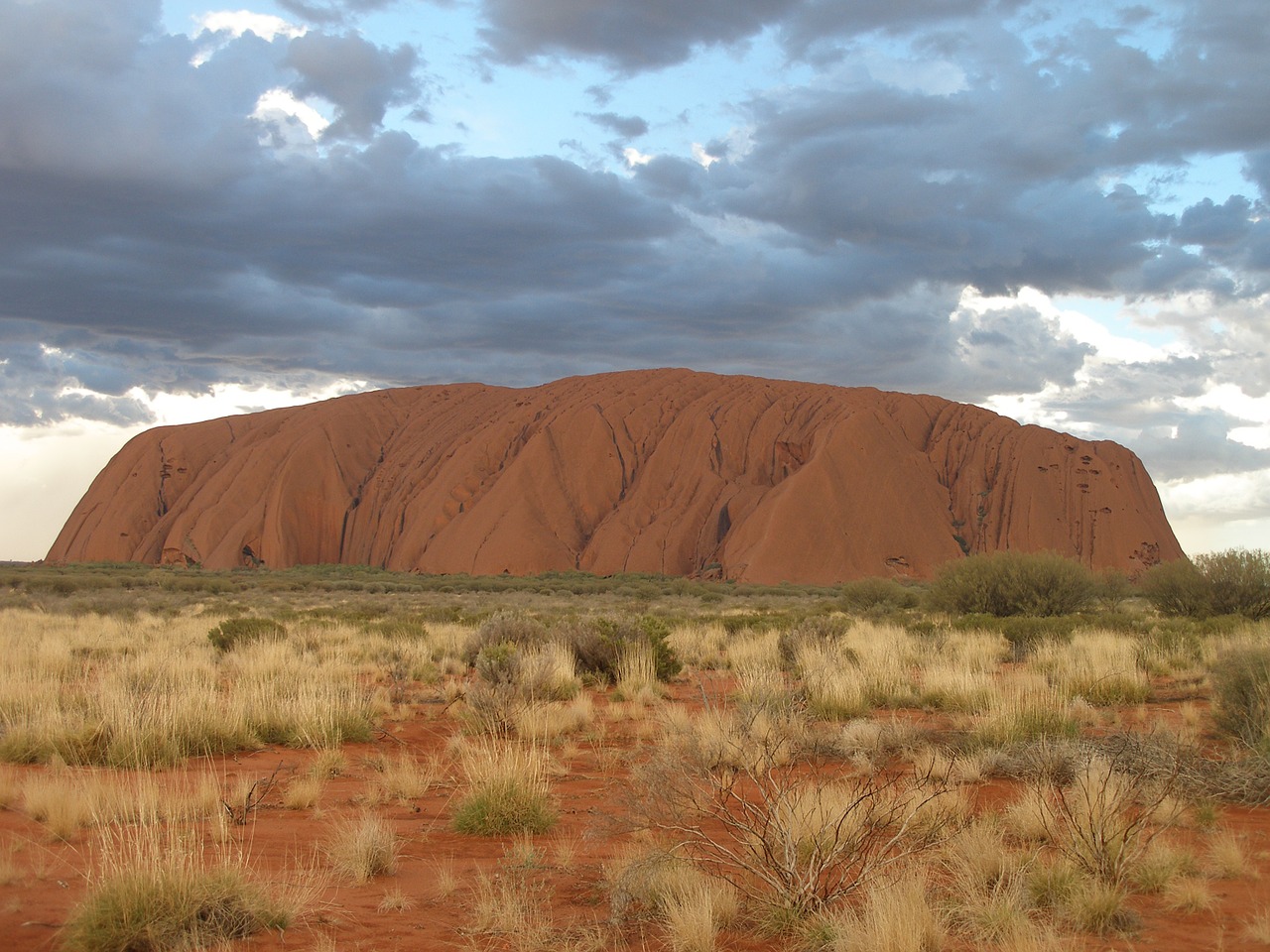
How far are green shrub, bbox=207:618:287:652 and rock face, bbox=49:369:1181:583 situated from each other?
39019 millimetres

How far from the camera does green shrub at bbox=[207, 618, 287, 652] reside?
15.8 m

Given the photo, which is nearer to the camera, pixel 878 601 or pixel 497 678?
pixel 497 678

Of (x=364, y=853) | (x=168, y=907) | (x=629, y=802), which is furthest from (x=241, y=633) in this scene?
(x=168, y=907)

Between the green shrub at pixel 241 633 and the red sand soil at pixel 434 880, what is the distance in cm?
829

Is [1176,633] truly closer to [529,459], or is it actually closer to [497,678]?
[497,678]

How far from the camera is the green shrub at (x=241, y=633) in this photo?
15836mm

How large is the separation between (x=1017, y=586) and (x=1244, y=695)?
51.0ft

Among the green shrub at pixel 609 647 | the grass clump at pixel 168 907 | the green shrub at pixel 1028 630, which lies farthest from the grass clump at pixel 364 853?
the green shrub at pixel 1028 630

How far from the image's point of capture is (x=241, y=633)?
53.9ft

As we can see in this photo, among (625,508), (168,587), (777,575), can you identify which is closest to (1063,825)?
(168,587)

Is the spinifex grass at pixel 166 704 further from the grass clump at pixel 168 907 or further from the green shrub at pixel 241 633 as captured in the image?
the grass clump at pixel 168 907

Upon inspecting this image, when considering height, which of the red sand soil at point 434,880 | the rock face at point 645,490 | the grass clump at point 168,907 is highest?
the rock face at point 645,490

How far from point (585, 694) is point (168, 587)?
33.7 meters

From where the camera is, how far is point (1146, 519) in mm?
65312
